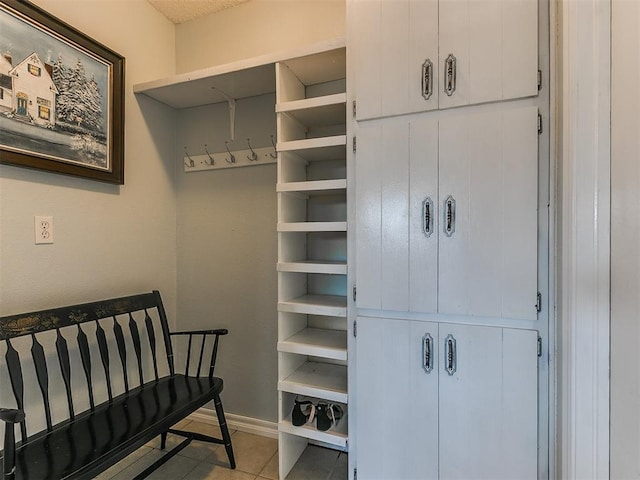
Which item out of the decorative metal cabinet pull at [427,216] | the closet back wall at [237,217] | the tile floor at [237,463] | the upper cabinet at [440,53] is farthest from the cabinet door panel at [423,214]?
the tile floor at [237,463]

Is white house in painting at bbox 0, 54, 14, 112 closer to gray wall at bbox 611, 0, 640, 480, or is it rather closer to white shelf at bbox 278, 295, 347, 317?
white shelf at bbox 278, 295, 347, 317

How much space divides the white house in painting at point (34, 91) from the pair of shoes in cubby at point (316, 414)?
6.04ft

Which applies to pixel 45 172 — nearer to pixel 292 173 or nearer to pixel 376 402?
pixel 292 173

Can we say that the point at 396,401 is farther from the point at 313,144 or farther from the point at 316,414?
the point at 313,144

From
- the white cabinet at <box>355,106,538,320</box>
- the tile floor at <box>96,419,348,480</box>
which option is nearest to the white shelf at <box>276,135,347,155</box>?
the white cabinet at <box>355,106,538,320</box>

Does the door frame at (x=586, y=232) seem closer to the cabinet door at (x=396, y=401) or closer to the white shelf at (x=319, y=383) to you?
the cabinet door at (x=396, y=401)

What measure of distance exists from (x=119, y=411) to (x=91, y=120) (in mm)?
1462

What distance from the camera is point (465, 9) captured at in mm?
1238

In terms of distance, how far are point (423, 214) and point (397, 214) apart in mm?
106

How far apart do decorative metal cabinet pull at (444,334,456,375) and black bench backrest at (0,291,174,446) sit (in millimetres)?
1507

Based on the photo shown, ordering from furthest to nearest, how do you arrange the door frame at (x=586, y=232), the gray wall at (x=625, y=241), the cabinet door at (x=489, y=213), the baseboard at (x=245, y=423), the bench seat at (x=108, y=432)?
the baseboard at (x=245, y=423)
the cabinet door at (x=489, y=213)
the bench seat at (x=108, y=432)
the door frame at (x=586, y=232)
the gray wall at (x=625, y=241)

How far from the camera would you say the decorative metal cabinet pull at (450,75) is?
125 cm

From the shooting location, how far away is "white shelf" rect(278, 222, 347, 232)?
58.0 inches

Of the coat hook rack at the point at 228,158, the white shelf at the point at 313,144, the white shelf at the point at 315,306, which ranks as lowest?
the white shelf at the point at 315,306
